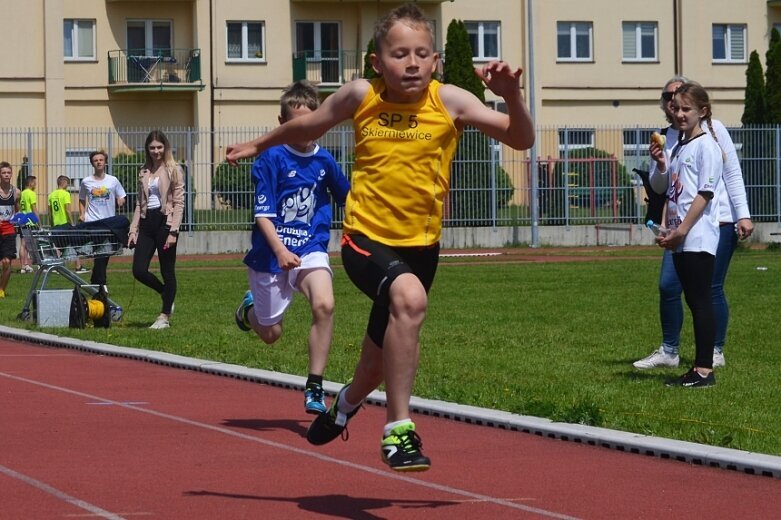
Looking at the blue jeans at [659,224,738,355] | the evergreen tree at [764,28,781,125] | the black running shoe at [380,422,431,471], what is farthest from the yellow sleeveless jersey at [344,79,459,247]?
the evergreen tree at [764,28,781,125]

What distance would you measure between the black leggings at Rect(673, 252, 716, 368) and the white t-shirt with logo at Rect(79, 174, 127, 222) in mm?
10018

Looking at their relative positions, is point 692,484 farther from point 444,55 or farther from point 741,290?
point 444,55

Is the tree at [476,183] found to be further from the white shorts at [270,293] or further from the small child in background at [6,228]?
the white shorts at [270,293]

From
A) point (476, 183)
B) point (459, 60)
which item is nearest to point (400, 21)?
point (476, 183)

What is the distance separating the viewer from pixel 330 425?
711cm

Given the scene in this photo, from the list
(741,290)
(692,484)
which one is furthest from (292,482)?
(741,290)

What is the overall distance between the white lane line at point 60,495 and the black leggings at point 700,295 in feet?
16.2

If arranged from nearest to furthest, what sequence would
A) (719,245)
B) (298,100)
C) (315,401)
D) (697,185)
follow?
(315,401), (298,100), (697,185), (719,245)

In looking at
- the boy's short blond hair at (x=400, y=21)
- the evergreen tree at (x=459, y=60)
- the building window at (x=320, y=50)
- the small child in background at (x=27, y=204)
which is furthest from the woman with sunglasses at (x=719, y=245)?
the building window at (x=320, y=50)

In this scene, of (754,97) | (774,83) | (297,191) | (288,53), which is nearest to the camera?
Result: (297,191)

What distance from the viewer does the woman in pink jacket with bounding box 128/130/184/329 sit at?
1563cm

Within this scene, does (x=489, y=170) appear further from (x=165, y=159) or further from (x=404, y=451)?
(x=404, y=451)

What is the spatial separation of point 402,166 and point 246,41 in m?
46.3

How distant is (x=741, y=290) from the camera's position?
786 inches
